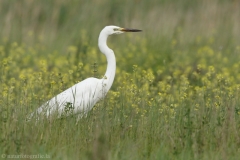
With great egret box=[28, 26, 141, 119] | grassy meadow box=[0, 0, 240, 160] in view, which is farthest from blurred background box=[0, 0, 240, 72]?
great egret box=[28, 26, 141, 119]

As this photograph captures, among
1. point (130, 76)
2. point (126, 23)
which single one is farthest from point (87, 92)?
point (126, 23)

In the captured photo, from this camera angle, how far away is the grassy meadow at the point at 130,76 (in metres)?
5.30

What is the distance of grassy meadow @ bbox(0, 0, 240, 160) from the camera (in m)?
5.30

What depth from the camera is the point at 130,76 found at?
7.59m

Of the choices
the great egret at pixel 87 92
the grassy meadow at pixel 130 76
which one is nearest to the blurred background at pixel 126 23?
the grassy meadow at pixel 130 76

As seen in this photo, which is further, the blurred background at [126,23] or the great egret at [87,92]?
the blurred background at [126,23]

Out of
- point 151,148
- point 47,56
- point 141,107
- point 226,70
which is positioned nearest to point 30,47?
point 47,56

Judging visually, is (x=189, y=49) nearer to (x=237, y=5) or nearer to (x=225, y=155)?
(x=237, y=5)

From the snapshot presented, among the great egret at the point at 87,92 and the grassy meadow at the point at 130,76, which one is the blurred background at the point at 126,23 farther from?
the great egret at the point at 87,92

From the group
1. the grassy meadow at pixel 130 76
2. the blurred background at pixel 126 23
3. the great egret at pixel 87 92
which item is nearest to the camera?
the grassy meadow at pixel 130 76

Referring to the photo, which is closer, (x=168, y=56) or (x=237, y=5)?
(x=168, y=56)

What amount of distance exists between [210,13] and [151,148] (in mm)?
7085

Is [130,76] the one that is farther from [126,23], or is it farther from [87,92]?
[126,23]

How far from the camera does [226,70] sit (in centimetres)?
1002
